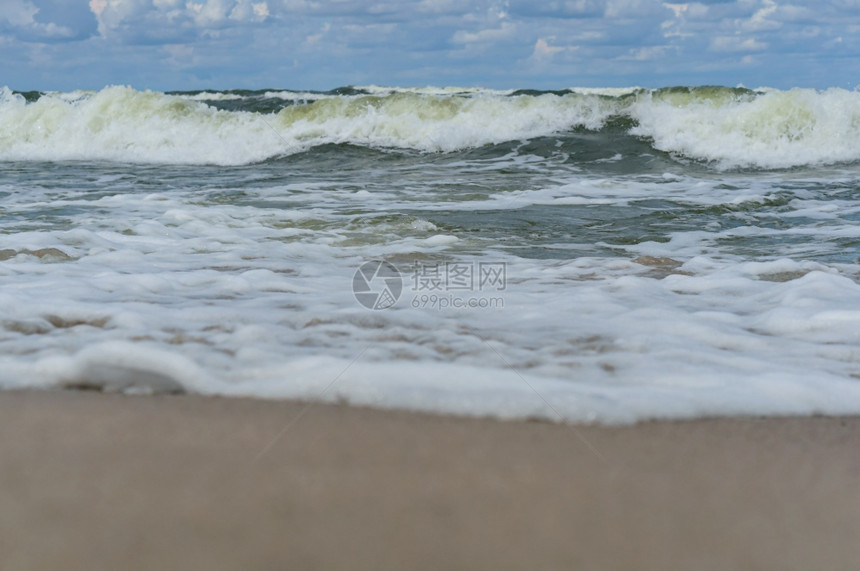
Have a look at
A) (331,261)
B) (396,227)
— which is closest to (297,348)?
(331,261)

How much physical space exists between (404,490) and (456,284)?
214cm

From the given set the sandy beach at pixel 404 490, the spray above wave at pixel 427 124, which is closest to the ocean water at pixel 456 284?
the sandy beach at pixel 404 490

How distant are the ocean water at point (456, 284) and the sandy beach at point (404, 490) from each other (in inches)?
6.1

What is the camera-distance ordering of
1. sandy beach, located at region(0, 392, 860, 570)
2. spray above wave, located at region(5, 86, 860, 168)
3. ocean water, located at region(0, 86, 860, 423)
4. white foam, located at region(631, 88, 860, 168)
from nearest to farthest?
sandy beach, located at region(0, 392, 860, 570) < ocean water, located at region(0, 86, 860, 423) < white foam, located at region(631, 88, 860, 168) < spray above wave, located at region(5, 86, 860, 168)

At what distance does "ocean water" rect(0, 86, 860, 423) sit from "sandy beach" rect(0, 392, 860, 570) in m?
0.15

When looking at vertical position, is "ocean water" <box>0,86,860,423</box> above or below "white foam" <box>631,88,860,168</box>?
below

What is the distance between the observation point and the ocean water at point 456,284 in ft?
6.57

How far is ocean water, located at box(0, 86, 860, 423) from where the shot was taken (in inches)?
78.9

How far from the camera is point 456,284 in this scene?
3521 millimetres

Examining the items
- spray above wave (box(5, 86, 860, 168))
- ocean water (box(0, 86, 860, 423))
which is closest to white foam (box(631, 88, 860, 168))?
spray above wave (box(5, 86, 860, 168))

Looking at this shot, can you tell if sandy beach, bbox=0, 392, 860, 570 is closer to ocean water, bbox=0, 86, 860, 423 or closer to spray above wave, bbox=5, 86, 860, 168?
ocean water, bbox=0, 86, 860, 423

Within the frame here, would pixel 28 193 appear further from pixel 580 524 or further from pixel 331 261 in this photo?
pixel 580 524

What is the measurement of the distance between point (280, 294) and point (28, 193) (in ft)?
17.9

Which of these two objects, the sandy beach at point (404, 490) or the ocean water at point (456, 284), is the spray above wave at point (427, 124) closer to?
the ocean water at point (456, 284)
